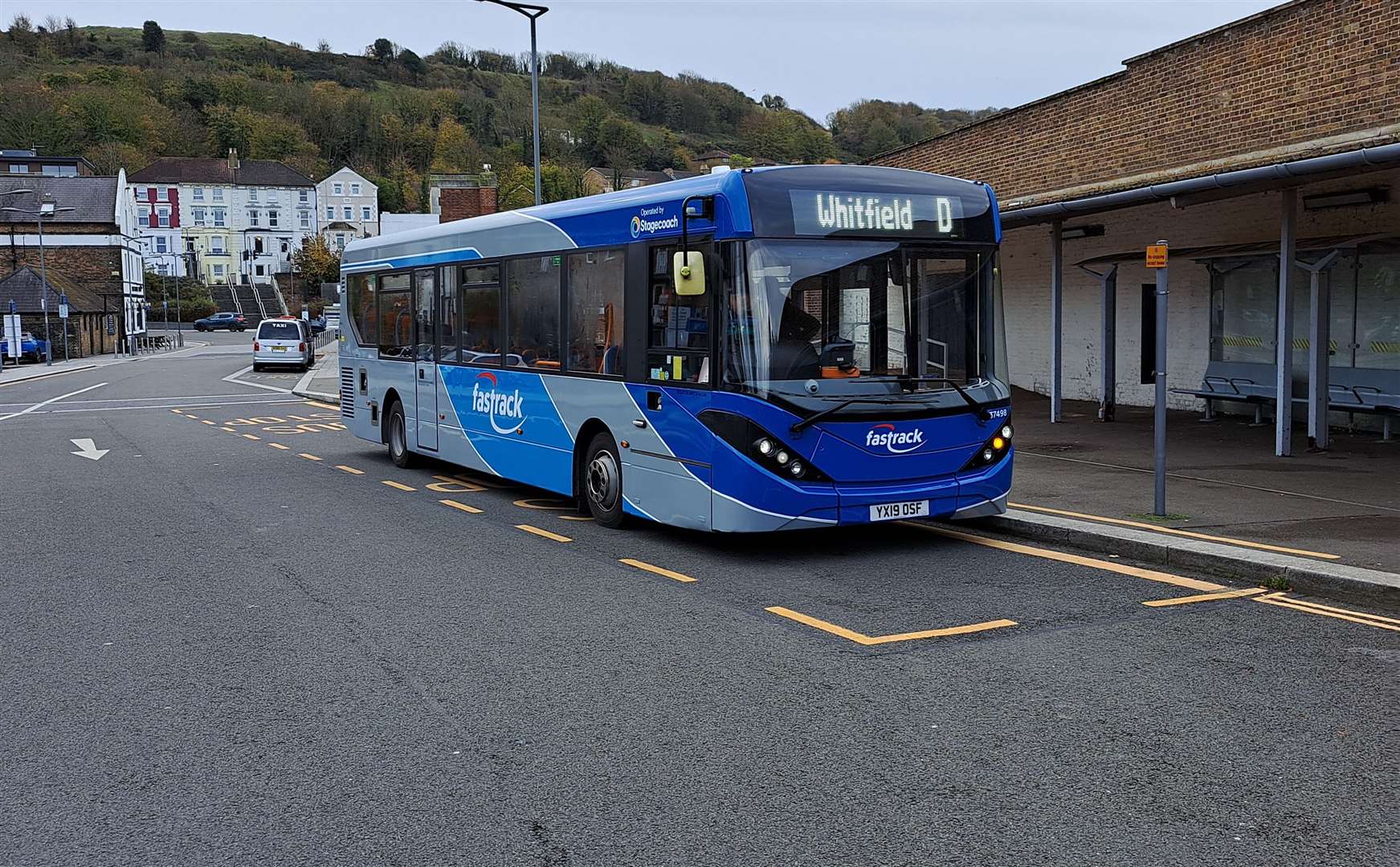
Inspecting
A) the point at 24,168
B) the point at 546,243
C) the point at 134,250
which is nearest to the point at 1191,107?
the point at 546,243

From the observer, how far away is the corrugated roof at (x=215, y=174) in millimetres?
139875

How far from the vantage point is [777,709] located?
227 inches

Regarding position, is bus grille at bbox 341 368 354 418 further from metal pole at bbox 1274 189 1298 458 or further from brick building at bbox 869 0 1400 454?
metal pole at bbox 1274 189 1298 458

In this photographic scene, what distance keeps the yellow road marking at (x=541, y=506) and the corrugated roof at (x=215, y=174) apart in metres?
138

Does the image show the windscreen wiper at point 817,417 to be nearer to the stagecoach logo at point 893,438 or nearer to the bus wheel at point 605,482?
the stagecoach logo at point 893,438

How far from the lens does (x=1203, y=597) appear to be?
803cm

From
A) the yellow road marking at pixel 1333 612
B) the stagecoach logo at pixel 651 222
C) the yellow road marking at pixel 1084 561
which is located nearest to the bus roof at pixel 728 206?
the stagecoach logo at pixel 651 222

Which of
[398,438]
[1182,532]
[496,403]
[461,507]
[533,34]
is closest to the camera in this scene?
[1182,532]

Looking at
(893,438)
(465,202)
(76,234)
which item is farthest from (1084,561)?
(76,234)

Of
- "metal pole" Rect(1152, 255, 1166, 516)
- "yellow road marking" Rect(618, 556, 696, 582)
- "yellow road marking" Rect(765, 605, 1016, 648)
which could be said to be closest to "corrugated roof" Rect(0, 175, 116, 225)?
"yellow road marking" Rect(618, 556, 696, 582)

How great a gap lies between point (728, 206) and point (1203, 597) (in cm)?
415

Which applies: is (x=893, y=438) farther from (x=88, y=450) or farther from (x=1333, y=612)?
(x=88, y=450)

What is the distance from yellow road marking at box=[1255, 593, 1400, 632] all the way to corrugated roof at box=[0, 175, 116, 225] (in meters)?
94.1

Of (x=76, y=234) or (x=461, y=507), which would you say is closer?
(x=461, y=507)
